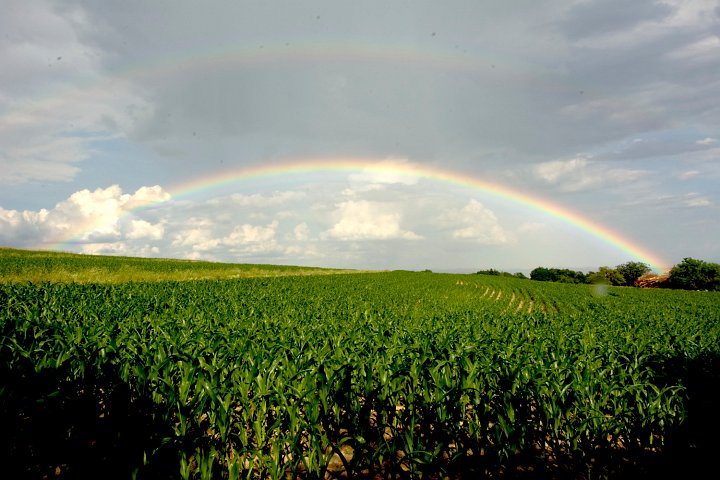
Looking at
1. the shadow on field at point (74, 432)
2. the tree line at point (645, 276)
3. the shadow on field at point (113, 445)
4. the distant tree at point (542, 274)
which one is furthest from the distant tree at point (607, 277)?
the shadow on field at point (74, 432)

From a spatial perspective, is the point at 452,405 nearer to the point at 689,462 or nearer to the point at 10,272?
the point at 689,462

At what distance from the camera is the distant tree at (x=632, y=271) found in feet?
409

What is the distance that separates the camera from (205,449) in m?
4.18

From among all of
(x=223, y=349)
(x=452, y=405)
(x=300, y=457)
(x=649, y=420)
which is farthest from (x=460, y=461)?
(x=223, y=349)

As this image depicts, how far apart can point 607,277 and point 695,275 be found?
2758cm

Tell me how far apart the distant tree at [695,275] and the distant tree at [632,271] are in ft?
78.8

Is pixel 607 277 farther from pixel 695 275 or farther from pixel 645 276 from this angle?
pixel 695 275

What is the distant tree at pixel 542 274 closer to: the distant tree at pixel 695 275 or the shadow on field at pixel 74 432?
the distant tree at pixel 695 275

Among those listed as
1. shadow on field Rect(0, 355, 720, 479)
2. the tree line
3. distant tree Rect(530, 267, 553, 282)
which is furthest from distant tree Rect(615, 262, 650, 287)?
shadow on field Rect(0, 355, 720, 479)

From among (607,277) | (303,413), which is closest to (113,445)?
(303,413)

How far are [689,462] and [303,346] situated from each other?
221 inches

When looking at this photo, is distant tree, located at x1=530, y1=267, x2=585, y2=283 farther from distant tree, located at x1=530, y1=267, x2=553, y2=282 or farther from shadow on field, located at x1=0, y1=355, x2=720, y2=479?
shadow on field, located at x1=0, y1=355, x2=720, y2=479

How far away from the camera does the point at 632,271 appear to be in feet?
415

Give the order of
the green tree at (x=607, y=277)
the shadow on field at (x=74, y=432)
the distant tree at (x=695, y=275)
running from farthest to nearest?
the green tree at (x=607, y=277) → the distant tree at (x=695, y=275) → the shadow on field at (x=74, y=432)
